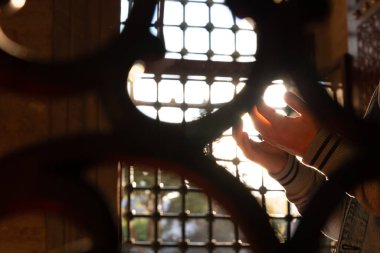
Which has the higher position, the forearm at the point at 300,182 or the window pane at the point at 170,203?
the window pane at the point at 170,203

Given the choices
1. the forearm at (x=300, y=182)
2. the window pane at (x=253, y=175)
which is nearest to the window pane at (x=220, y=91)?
the window pane at (x=253, y=175)

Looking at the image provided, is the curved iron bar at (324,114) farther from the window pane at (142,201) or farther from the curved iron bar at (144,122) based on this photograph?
the window pane at (142,201)

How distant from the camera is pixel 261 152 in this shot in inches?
22.4

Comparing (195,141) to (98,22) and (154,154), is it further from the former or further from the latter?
(98,22)

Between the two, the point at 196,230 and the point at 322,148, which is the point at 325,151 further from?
the point at 196,230

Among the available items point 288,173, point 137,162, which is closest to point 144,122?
point 137,162

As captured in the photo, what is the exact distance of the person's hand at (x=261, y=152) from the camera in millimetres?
531

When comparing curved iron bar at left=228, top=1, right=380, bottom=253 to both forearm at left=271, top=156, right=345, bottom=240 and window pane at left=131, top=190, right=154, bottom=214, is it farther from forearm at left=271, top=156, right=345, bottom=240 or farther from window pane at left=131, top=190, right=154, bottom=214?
window pane at left=131, top=190, right=154, bottom=214

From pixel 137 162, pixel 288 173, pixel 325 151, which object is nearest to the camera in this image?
pixel 137 162

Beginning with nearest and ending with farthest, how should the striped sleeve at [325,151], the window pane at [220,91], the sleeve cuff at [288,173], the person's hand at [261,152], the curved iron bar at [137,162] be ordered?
the curved iron bar at [137,162] < the striped sleeve at [325,151] < the person's hand at [261,152] < the sleeve cuff at [288,173] < the window pane at [220,91]

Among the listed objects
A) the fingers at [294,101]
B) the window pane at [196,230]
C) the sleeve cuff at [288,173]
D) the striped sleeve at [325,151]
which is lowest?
the window pane at [196,230]

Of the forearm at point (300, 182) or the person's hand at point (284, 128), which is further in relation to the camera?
the forearm at point (300, 182)

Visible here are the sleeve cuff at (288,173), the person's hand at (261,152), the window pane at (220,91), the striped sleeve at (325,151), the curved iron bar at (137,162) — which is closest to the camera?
the curved iron bar at (137,162)

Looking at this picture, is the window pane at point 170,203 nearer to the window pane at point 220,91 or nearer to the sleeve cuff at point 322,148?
the window pane at point 220,91
